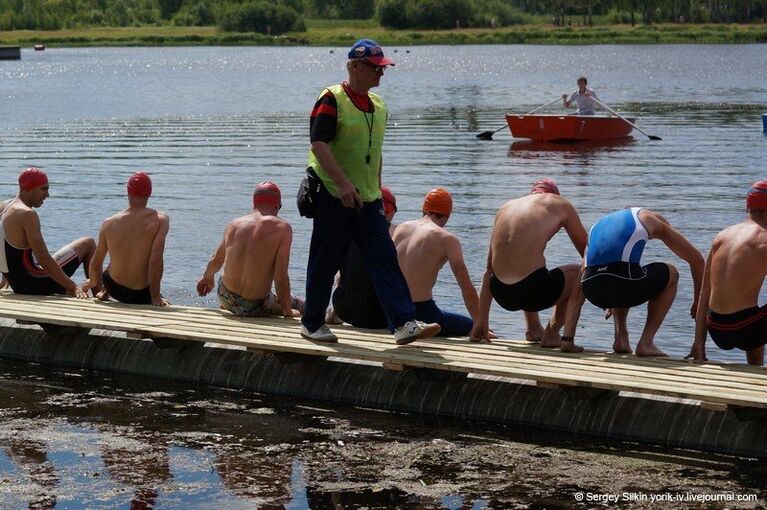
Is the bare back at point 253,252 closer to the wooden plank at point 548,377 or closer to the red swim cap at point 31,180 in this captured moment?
the wooden plank at point 548,377

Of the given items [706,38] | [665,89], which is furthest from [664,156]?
[706,38]

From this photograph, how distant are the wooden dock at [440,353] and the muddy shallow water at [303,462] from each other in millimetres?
386

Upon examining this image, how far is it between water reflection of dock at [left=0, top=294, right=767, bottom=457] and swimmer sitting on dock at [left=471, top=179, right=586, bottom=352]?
0.28 m

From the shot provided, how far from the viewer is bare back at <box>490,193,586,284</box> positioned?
898cm

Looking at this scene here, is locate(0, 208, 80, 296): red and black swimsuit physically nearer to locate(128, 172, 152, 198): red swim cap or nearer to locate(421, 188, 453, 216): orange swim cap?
locate(128, 172, 152, 198): red swim cap

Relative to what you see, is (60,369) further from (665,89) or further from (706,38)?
(706,38)

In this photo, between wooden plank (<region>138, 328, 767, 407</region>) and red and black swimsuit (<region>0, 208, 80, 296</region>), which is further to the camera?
red and black swimsuit (<region>0, 208, 80, 296</region>)

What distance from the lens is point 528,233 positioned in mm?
8984

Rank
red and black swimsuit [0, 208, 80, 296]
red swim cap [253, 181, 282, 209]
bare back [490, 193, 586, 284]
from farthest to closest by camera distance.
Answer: red and black swimsuit [0, 208, 80, 296] < red swim cap [253, 181, 282, 209] < bare back [490, 193, 586, 284]

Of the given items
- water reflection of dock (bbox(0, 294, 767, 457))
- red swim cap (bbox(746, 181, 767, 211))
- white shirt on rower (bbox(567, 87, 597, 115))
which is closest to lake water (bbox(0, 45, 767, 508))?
water reflection of dock (bbox(0, 294, 767, 457))

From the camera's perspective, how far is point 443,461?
7.49 metres

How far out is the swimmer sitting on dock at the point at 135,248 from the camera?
1045cm

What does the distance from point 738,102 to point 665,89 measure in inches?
434

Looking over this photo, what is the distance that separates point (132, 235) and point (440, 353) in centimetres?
305
